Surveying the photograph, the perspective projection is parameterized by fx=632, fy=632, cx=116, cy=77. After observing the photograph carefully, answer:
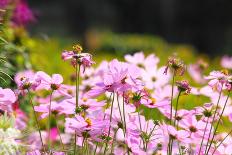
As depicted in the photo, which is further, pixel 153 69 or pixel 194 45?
pixel 194 45

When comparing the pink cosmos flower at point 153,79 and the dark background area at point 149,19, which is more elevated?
the pink cosmos flower at point 153,79

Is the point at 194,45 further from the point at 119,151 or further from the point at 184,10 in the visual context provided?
the point at 119,151

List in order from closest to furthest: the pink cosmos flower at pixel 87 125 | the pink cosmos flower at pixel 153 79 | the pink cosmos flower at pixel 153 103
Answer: the pink cosmos flower at pixel 87 125 → the pink cosmos flower at pixel 153 103 → the pink cosmos flower at pixel 153 79

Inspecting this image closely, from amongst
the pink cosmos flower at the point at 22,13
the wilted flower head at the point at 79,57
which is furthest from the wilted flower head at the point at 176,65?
the pink cosmos flower at the point at 22,13

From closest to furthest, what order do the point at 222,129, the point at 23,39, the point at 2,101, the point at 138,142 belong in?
the point at 2,101 < the point at 138,142 < the point at 222,129 < the point at 23,39

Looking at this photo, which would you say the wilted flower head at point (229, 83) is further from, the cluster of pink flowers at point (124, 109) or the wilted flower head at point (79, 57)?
the wilted flower head at point (79, 57)

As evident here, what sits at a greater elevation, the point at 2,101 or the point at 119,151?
the point at 2,101

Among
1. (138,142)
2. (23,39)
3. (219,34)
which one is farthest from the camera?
(219,34)

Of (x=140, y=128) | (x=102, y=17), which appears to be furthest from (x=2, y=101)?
(x=102, y=17)
